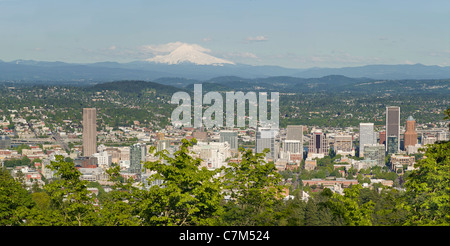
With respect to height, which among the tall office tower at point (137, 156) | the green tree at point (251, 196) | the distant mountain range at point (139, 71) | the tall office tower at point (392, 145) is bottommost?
the tall office tower at point (392, 145)

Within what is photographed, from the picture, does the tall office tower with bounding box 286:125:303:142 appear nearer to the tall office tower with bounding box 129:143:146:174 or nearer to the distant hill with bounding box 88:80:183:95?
the tall office tower with bounding box 129:143:146:174

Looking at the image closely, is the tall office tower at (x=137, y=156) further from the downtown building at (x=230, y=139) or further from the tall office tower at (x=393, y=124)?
the tall office tower at (x=393, y=124)

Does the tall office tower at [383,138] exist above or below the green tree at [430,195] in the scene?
below

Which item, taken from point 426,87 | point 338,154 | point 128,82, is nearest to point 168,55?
point 128,82

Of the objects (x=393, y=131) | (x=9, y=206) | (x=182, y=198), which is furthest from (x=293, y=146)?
(x=182, y=198)

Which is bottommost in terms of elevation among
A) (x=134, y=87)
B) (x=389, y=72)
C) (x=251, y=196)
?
(x=134, y=87)

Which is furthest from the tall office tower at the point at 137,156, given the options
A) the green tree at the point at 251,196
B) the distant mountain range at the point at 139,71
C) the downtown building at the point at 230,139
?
the distant mountain range at the point at 139,71

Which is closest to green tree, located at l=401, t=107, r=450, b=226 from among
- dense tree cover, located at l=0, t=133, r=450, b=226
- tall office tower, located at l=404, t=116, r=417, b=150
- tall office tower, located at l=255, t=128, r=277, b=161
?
dense tree cover, located at l=0, t=133, r=450, b=226

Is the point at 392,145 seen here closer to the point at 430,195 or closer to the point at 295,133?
the point at 295,133
